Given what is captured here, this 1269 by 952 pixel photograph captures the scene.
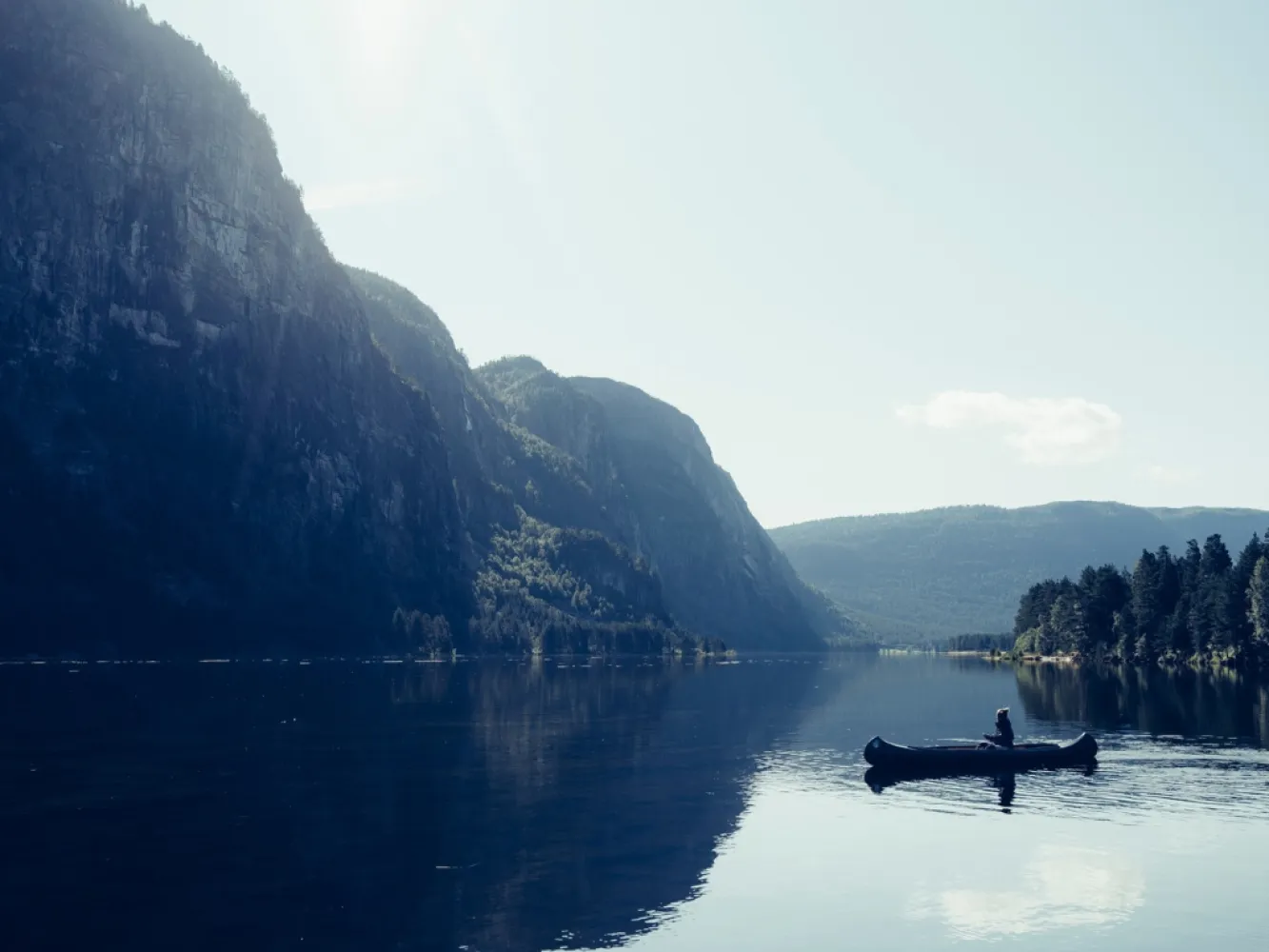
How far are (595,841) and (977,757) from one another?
3775 centimetres

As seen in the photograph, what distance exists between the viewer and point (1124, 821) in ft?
191

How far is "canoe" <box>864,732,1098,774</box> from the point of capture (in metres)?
78.3

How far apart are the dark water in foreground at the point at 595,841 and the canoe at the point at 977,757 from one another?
5.62 ft

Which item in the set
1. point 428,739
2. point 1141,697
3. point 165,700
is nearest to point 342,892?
point 428,739

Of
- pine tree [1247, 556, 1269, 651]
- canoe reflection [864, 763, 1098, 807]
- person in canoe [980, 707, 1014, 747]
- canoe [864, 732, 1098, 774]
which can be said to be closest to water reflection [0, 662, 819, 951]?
canoe reflection [864, 763, 1098, 807]

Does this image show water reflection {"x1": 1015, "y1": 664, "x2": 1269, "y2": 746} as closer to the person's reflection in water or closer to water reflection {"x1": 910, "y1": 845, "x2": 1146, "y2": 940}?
the person's reflection in water

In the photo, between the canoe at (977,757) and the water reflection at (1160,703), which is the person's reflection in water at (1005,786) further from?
the water reflection at (1160,703)

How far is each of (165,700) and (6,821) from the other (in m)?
81.4

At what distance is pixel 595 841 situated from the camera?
5241cm

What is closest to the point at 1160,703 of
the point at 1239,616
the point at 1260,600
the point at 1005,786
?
the point at 1260,600

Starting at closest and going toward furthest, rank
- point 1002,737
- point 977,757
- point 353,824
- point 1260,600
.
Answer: point 353,824 → point 977,757 → point 1002,737 → point 1260,600

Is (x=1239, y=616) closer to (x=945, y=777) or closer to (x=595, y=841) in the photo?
(x=945, y=777)

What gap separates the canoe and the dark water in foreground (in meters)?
1.71

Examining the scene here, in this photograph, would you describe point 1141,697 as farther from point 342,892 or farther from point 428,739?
point 342,892
